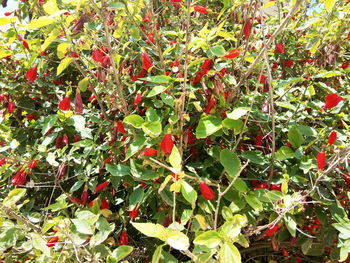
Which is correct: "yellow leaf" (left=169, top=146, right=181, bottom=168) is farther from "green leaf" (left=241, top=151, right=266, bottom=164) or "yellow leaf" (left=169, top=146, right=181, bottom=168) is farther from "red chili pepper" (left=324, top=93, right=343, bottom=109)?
"red chili pepper" (left=324, top=93, right=343, bottom=109)

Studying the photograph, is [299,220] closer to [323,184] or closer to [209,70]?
[323,184]

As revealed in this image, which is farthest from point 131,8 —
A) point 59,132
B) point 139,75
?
point 59,132

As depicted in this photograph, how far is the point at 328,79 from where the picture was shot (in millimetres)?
1644

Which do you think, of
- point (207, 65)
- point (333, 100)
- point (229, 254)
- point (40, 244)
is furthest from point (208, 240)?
point (333, 100)

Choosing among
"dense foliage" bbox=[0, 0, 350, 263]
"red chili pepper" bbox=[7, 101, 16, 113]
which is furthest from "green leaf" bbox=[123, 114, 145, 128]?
"red chili pepper" bbox=[7, 101, 16, 113]

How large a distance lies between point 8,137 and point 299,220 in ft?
4.26

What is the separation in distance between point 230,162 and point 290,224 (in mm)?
278

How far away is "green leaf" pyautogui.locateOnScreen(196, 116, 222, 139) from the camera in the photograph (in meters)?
1.10

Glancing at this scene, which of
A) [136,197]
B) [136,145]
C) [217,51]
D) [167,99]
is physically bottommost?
[136,197]

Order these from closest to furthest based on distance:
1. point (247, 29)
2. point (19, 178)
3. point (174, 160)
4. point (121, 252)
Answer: point (174, 160) → point (121, 252) → point (247, 29) → point (19, 178)

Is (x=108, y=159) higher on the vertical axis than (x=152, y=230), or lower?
lower

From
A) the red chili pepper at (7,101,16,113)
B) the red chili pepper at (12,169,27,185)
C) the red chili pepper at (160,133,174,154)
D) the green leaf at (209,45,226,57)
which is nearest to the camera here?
the red chili pepper at (160,133,174,154)

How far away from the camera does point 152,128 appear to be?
1062mm

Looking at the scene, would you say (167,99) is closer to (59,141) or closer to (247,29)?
(247,29)
